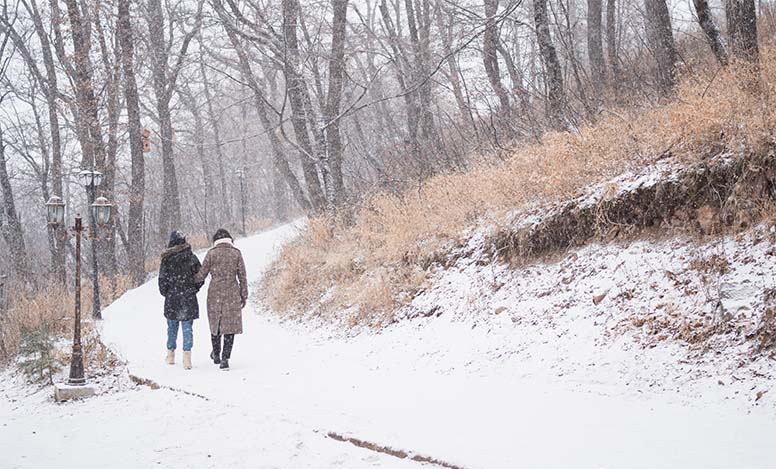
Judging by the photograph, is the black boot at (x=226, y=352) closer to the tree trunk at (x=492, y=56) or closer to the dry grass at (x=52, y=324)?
the dry grass at (x=52, y=324)

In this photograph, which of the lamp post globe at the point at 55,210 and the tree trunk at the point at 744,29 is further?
the lamp post globe at the point at 55,210

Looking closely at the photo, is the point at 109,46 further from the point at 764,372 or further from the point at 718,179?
the point at 764,372

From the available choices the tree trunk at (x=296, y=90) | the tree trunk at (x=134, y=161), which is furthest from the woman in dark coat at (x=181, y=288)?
the tree trunk at (x=134, y=161)

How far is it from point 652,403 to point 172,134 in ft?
74.9

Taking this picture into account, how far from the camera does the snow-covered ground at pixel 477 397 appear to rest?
4168mm

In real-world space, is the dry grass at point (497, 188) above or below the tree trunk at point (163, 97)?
below

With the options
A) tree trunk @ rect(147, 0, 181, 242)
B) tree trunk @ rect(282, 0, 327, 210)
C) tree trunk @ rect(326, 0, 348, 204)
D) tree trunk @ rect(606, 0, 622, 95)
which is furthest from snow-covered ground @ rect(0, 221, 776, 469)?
tree trunk @ rect(147, 0, 181, 242)

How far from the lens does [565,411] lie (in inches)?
189

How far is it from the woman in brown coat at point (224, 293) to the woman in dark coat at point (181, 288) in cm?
18

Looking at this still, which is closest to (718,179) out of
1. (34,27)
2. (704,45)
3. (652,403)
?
(652,403)

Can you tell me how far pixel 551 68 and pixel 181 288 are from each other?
6740 mm

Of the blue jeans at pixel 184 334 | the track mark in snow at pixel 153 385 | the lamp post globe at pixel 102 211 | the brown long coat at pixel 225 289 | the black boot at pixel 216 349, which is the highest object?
the lamp post globe at pixel 102 211

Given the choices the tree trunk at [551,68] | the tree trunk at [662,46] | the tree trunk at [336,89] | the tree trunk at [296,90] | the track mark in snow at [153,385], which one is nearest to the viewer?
the track mark in snow at [153,385]

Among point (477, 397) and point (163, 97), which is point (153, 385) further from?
point (163, 97)
